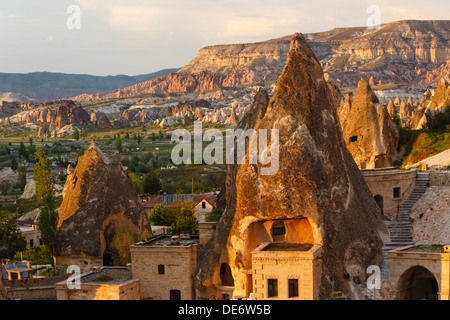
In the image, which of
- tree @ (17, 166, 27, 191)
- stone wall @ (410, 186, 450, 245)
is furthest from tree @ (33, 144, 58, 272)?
tree @ (17, 166, 27, 191)

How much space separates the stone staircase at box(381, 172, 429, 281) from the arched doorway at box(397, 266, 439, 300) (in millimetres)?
1038

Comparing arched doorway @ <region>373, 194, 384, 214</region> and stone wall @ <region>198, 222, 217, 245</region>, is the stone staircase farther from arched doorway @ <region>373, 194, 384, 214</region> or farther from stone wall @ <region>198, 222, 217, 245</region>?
stone wall @ <region>198, 222, 217, 245</region>

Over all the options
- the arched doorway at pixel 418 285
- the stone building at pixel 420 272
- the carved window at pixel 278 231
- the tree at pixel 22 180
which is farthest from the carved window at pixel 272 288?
the tree at pixel 22 180

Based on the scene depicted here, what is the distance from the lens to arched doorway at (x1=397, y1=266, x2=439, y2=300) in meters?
32.8

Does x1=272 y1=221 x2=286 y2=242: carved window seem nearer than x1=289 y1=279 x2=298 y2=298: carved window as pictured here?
No

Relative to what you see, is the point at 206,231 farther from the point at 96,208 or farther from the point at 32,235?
the point at 32,235

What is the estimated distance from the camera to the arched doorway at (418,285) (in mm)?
32844

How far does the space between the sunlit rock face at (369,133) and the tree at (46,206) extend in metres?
21.3

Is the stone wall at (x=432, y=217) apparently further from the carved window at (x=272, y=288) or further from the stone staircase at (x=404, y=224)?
the carved window at (x=272, y=288)

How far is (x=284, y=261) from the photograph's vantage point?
3045 cm

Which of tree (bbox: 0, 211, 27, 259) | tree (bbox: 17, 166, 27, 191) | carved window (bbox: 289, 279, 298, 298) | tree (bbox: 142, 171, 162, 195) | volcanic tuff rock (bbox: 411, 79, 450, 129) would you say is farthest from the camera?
tree (bbox: 17, 166, 27, 191)

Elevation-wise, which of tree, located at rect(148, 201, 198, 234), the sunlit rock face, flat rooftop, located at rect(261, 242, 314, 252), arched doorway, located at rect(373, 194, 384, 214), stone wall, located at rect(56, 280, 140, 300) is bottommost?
stone wall, located at rect(56, 280, 140, 300)

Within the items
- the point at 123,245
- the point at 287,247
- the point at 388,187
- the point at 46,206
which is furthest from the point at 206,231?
the point at 46,206

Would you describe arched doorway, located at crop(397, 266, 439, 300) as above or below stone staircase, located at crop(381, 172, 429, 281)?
below
